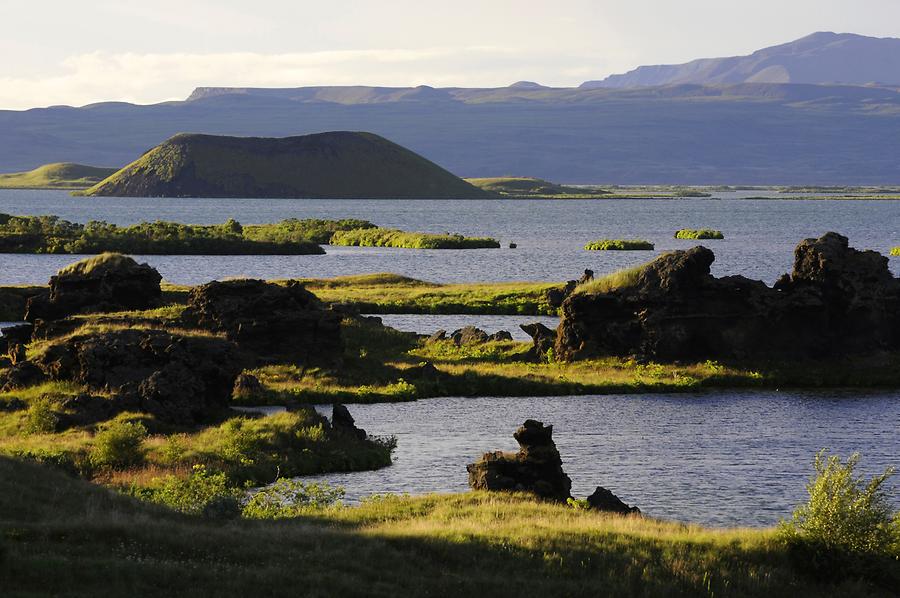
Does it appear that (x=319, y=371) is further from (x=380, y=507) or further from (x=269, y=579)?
(x=269, y=579)

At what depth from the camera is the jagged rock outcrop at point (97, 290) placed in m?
86.4

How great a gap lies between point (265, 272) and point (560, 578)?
137723 millimetres

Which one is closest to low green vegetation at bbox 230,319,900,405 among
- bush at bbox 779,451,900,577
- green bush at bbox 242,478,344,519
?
green bush at bbox 242,478,344,519

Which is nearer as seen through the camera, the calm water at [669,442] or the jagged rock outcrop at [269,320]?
the calm water at [669,442]

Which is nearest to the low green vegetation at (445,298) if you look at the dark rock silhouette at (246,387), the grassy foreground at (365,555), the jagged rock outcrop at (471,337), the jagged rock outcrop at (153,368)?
the jagged rock outcrop at (471,337)

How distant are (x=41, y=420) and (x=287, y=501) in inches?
653

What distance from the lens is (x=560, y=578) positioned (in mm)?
31062

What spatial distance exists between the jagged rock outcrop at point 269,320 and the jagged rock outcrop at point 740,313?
1647 cm

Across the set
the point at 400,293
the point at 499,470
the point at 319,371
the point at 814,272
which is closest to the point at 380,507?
the point at 499,470

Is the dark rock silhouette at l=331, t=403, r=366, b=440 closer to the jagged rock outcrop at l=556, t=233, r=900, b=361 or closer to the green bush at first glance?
the green bush

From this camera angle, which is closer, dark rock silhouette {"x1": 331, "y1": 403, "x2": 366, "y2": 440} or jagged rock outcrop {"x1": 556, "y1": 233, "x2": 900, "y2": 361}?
dark rock silhouette {"x1": 331, "y1": 403, "x2": 366, "y2": 440}

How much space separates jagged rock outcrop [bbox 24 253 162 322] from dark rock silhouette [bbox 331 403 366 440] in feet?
115

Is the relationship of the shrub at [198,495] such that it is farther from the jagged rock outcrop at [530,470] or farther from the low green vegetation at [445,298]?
the low green vegetation at [445,298]

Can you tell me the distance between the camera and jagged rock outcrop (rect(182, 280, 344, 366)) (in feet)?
254
